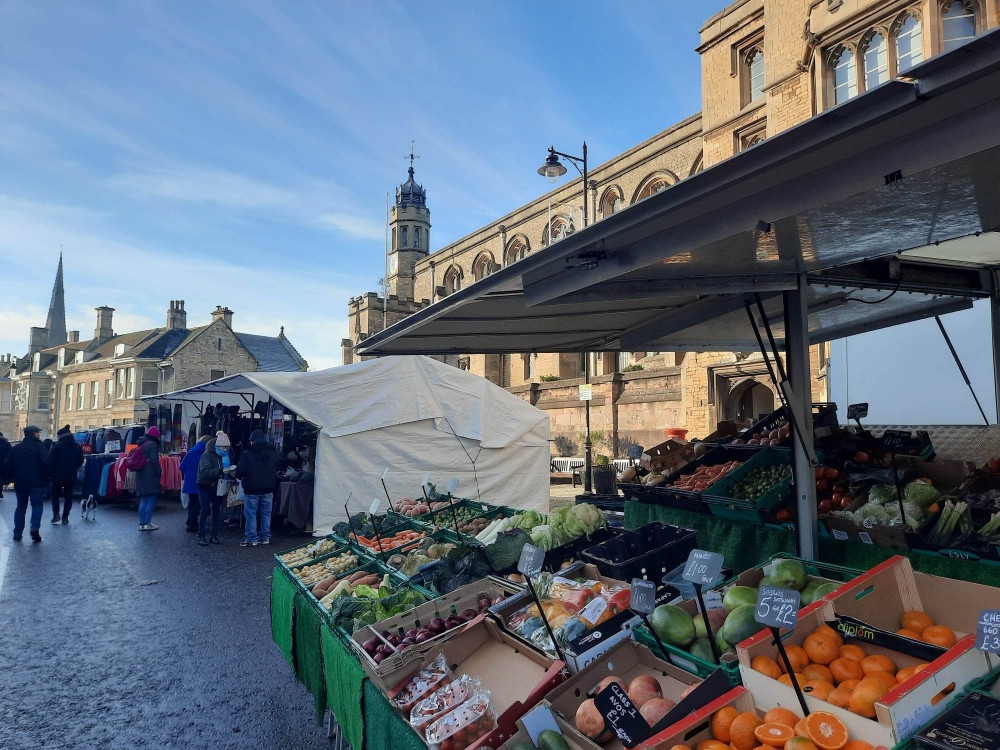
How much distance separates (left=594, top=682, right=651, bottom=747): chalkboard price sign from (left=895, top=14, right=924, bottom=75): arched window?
15.3 metres

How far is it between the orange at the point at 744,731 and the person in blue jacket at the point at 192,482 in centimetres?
1081

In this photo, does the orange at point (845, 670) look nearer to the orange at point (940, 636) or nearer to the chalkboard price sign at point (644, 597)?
the orange at point (940, 636)

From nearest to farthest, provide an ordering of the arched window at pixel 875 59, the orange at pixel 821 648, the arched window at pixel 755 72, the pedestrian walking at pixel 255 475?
the orange at pixel 821 648 < the pedestrian walking at pixel 255 475 < the arched window at pixel 875 59 < the arched window at pixel 755 72

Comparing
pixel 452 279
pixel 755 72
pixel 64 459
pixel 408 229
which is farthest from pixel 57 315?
pixel 755 72

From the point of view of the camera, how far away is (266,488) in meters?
9.75

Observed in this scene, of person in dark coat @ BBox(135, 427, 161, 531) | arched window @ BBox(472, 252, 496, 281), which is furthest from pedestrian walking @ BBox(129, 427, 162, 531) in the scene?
arched window @ BBox(472, 252, 496, 281)

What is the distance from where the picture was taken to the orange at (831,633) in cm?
214

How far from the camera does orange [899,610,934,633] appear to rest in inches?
90.4

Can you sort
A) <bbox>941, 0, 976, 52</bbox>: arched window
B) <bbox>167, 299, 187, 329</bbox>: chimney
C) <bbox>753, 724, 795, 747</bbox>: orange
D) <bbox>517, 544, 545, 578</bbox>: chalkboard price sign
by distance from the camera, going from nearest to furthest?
<bbox>753, 724, 795, 747</bbox>: orange → <bbox>517, 544, 545, 578</bbox>: chalkboard price sign → <bbox>941, 0, 976, 52</bbox>: arched window → <bbox>167, 299, 187, 329</bbox>: chimney

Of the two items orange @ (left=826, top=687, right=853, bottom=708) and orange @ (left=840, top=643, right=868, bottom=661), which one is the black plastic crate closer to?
orange @ (left=840, top=643, right=868, bottom=661)

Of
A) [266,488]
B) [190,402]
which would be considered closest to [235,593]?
[266,488]

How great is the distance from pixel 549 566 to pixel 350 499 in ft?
23.1

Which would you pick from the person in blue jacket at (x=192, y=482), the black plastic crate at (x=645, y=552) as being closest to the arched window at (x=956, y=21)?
the black plastic crate at (x=645, y=552)

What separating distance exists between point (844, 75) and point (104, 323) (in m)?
52.0
